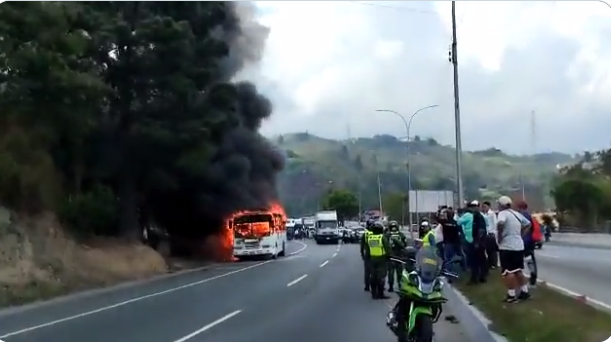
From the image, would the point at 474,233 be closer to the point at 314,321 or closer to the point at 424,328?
the point at 314,321

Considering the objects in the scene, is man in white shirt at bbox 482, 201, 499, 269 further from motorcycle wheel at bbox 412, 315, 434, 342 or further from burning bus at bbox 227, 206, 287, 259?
burning bus at bbox 227, 206, 287, 259

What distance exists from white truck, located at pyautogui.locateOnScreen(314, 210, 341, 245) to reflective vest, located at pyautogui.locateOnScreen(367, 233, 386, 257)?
188 ft

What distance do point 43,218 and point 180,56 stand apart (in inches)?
438

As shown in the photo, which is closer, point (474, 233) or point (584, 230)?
point (474, 233)

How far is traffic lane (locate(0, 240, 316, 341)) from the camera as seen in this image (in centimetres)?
1744

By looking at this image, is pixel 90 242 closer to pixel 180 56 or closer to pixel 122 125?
pixel 122 125

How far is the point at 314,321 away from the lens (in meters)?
18.2

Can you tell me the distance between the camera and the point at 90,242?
41.7 metres

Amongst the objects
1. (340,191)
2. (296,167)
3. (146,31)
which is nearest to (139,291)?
(146,31)

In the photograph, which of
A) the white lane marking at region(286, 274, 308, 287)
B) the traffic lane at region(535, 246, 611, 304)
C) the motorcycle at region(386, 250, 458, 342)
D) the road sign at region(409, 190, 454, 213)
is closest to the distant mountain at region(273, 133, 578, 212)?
the road sign at region(409, 190, 454, 213)

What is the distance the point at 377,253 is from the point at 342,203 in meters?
55.8

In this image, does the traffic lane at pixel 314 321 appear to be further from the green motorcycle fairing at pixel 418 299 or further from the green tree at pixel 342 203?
the green tree at pixel 342 203

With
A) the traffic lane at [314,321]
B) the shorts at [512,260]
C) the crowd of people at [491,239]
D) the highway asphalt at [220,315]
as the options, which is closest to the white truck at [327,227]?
the highway asphalt at [220,315]

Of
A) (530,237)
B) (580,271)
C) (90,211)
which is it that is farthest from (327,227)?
(530,237)
